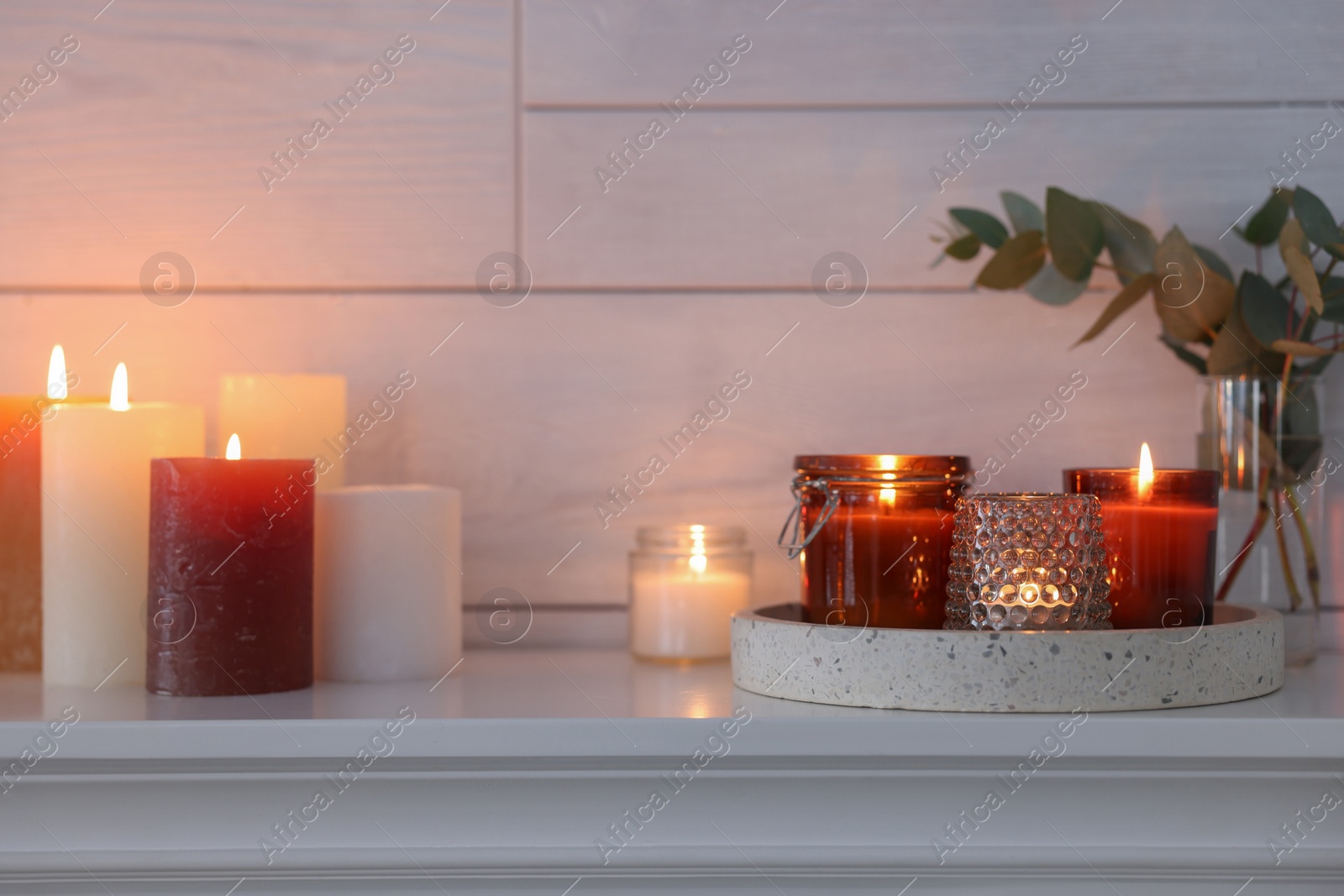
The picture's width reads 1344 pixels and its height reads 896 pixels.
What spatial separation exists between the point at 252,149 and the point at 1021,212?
21.3 inches

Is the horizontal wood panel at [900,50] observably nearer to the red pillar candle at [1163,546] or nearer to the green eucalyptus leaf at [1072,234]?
the green eucalyptus leaf at [1072,234]

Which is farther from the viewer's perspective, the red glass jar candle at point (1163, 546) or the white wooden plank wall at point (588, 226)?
the white wooden plank wall at point (588, 226)

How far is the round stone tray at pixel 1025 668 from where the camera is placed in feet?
1.80

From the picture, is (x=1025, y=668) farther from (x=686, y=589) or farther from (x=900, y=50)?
(x=900, y=50)

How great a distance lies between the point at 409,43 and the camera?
32.2 inches

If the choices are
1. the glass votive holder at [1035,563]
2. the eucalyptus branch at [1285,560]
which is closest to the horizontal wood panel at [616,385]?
the eucalyptus branch at [1285,560]

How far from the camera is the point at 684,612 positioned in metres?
0.73

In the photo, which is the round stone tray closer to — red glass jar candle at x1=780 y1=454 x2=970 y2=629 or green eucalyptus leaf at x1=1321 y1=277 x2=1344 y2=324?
red glass jar candle at x1=780 y1=454 x2=970 y2=629

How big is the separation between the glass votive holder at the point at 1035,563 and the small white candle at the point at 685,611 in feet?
0.61

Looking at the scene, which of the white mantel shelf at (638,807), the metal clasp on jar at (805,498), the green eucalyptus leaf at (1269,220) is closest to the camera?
the white mantel shelf at (638,807)

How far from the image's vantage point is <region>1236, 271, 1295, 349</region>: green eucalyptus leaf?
0.71m

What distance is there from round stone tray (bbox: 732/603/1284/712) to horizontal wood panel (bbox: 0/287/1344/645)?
24 cm

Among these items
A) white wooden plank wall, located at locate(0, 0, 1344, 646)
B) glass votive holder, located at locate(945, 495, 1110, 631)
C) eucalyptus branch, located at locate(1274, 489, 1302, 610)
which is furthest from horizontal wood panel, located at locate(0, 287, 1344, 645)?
glass votive holder, located at locate(945, 495, 1110, 631)

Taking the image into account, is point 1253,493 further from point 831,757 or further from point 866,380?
point 831,757
